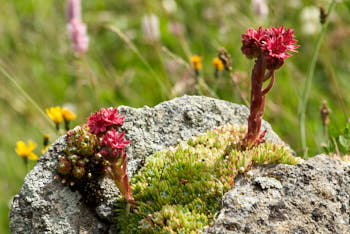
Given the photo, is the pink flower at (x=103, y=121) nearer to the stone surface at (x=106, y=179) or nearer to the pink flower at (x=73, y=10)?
the stone surface at (x=106, y=179)

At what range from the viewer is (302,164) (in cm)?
273

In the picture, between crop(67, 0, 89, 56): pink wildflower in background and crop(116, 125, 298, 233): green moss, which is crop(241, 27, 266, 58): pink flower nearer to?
crop(116, 125, 298, 233): green moss

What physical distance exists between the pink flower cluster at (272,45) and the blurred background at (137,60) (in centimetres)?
240

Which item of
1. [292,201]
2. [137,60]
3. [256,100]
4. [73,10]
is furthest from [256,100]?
[137,60]

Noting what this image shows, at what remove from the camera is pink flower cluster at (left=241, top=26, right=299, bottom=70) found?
8.57 feet

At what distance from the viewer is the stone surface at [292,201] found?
248 centimetres

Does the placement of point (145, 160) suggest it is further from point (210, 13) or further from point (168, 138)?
point (210, 13)

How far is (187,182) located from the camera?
2.82 m

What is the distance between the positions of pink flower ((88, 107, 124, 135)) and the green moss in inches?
18.4

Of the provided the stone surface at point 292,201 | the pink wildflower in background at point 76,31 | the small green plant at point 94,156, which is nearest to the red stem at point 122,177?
the small green plant at point 94,156

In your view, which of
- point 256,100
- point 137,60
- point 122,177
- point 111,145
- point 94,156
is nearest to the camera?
point 111,145

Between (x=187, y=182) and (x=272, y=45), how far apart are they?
110cm

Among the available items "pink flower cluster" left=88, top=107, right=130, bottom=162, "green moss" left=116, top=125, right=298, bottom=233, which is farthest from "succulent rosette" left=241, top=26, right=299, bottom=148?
"pink flower cluster" left=88, top=107, right=130, bottom=162

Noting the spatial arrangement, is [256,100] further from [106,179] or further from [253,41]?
[106,179]
